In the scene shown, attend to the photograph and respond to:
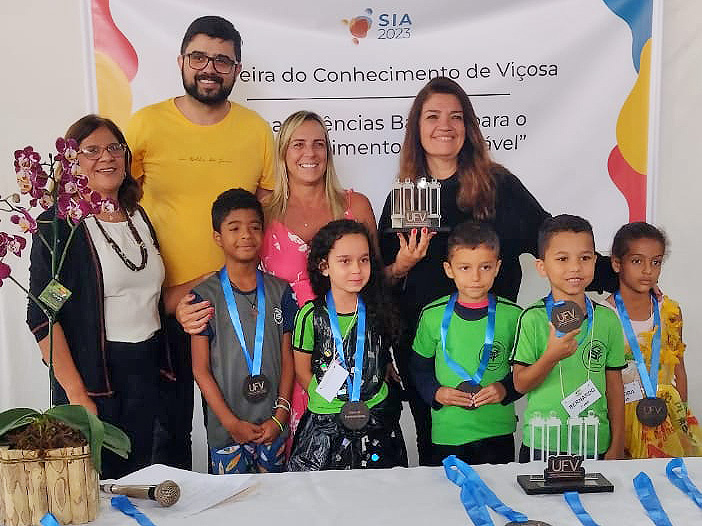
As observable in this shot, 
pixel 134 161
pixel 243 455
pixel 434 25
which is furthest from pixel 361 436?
pixel 434 25

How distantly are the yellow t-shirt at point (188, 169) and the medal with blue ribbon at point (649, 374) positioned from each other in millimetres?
1436

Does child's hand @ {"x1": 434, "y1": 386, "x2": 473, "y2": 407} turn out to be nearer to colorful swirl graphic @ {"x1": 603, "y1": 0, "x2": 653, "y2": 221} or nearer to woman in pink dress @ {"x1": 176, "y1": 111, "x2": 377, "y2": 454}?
woman in pink dress @ {"x1": 176, "y1": 111, "x2": 377, "y2": 454}

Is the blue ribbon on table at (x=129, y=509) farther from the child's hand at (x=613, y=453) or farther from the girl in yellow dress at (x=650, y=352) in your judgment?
the girl in yellow dress at (x=650, y=352)

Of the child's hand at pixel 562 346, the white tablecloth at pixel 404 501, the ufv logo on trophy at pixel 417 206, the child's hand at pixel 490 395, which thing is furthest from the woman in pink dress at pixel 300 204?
the white tablecloth at pixel 404 501

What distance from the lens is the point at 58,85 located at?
106 inches

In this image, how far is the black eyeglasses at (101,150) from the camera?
257 centimetres

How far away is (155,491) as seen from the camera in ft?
4.92

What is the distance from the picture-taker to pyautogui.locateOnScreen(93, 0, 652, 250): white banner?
2.70m

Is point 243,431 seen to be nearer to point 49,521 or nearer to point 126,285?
point 126,285

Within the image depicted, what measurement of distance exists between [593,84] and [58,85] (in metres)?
1.92

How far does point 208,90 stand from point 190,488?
1.55 meters

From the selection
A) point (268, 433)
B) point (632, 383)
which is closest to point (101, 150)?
point (268, 433)

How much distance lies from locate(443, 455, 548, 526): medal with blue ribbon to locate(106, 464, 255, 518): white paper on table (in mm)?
433

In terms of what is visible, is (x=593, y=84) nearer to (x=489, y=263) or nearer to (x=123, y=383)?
(x=489, y=263)
